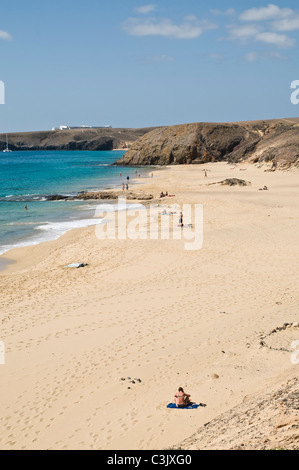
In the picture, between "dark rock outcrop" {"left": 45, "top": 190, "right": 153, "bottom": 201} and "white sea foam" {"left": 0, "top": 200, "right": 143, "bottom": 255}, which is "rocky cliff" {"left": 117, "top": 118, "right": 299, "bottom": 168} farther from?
"white sea foam" {"left": 0, "top": 200, "right": 143, "bottom": 255}

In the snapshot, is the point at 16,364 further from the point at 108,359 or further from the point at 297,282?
the point at 297,282

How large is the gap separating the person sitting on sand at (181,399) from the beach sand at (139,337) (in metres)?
0.17

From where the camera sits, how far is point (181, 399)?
308 inches

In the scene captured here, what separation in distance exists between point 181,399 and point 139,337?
3.40 metres

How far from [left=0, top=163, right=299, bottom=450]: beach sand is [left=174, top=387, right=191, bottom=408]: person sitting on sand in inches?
6.7

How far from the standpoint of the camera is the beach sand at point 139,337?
7809mm

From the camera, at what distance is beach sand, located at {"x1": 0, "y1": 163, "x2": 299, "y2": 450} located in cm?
781

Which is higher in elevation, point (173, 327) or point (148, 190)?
point (148, 190)

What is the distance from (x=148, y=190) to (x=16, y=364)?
117ft

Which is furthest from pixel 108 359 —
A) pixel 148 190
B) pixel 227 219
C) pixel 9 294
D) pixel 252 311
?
pixel 148 190

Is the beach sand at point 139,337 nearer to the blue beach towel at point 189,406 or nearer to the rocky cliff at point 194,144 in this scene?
the blue beach towel at point 189,406
